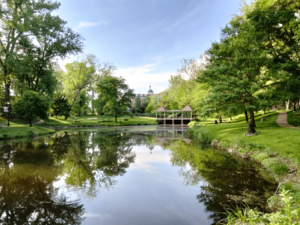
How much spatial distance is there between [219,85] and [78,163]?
415 inches

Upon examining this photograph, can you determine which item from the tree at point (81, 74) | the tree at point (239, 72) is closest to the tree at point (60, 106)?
the tree at point (81, 74)

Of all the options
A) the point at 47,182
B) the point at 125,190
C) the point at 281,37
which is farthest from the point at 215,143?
the point at 47,182

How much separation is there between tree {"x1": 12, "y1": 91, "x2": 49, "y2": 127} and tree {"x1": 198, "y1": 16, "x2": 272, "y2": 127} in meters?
19.1

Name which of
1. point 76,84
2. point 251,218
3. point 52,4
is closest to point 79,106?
point 76,84

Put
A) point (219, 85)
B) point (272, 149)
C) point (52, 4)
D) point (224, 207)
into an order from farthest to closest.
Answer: point (52, 4) < point (219, 85) < point (272, 149) < point (224, 207)

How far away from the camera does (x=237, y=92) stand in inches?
464

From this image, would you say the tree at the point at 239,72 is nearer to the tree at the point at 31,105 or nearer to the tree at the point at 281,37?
the tree at the point at 281,37

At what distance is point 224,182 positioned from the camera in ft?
19.8

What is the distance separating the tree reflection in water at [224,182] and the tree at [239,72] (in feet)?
16.1

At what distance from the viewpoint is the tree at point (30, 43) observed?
62.0ft

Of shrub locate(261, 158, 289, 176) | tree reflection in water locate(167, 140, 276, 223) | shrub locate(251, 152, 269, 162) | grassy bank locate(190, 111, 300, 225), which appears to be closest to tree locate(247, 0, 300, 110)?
grassy bank locate(190, 111, 300, 225)

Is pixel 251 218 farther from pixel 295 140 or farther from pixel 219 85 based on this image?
pixel 219 85

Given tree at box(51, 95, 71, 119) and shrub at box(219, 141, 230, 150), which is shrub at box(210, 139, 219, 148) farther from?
tree at box(51, 95, 71, 119)

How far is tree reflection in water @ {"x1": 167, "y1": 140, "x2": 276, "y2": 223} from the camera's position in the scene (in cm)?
462
